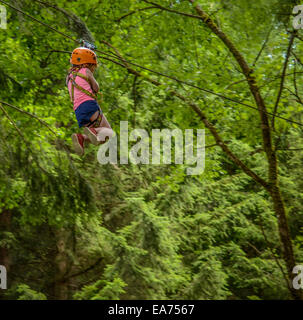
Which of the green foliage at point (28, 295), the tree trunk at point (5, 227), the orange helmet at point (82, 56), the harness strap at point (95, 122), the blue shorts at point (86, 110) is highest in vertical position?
the orange helmet at point (82, 56)

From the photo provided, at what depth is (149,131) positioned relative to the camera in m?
12.0

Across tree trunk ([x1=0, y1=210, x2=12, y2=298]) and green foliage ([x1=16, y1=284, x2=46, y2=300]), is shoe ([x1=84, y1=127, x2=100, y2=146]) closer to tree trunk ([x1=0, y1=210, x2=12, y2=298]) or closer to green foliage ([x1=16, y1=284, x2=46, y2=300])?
green foliage ([x1=16, y1=284, x2=46, y2=300])

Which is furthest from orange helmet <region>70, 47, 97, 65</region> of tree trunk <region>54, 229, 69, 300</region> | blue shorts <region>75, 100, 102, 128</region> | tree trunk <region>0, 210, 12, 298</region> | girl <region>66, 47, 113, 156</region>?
tree trunk <region>0, 210, 12, 298</region>

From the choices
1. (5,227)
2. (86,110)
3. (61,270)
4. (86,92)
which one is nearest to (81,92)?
(86,92)

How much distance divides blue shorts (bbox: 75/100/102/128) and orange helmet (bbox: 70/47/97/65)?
1.12ft

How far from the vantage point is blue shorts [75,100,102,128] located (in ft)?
13.4

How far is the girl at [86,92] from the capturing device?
159 inches

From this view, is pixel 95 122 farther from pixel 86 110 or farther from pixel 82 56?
pixel 82 56

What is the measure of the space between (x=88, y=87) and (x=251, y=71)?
10.4 ft

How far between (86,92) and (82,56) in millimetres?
302

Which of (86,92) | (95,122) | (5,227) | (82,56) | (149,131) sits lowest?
(5,227)

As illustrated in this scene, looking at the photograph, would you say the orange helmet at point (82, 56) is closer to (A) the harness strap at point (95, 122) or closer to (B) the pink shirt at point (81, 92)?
(B) the pink shirt at point (81, 92)

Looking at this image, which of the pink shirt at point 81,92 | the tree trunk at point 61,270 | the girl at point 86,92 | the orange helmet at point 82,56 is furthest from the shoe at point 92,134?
the tree trunk at point 61,270

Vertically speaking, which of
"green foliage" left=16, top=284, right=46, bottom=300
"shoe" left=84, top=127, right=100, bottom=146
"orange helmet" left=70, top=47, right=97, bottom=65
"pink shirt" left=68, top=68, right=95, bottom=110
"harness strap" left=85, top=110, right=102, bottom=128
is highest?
"orange helmet" left=70, top=47, right=97, bottom=65
